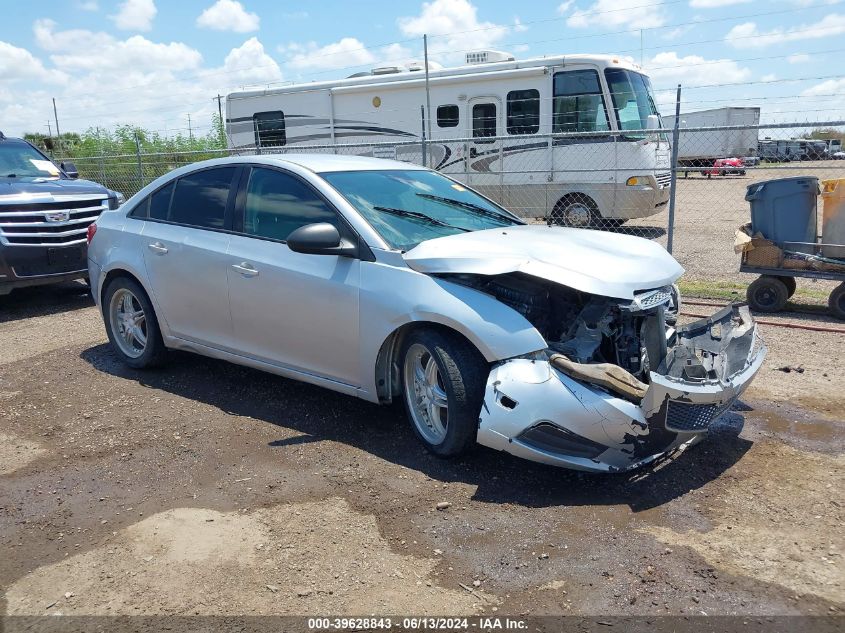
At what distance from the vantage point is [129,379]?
588cm

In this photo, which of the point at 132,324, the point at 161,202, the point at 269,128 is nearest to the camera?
the point at 161,202

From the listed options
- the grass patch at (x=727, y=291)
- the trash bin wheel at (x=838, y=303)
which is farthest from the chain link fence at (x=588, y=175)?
the trash bin wheel at (x=838, y=303)

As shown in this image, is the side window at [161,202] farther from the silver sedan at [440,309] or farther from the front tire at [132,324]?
the front tire at [132,324]

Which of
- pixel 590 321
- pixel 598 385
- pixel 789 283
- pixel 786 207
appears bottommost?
pixel 789 283

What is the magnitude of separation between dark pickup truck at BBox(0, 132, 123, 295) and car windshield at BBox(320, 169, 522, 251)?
17.2 feet

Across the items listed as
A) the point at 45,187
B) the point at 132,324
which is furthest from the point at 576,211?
the point at 132,324

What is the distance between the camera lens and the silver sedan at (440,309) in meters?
3.65

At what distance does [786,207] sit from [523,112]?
689cm

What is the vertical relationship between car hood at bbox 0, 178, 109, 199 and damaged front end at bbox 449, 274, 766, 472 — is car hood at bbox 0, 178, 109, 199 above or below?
above

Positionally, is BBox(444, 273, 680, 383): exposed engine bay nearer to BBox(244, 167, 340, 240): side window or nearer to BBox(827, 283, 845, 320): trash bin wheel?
BBox(244, 167, 340, 240): side window

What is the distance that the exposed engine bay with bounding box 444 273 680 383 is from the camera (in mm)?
3953

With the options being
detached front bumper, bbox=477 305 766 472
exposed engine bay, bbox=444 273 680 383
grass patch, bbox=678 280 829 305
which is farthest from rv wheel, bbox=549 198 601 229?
detached front bumper, bbox=477 305 766 472

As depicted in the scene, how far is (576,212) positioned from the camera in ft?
43.2

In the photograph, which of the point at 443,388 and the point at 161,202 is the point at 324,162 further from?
the point at 443,388
